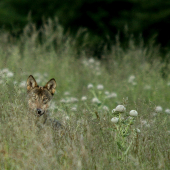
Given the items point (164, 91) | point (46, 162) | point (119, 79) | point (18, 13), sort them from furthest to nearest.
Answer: point (18, 13), point (119, 79), point (164, 91), point (46, 162)

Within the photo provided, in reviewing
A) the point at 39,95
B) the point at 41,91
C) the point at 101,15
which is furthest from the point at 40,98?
the point at 101,15

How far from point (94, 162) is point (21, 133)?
0.82 m

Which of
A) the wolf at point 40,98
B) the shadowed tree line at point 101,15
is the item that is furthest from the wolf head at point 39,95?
the shadowed tree line at point 101,15

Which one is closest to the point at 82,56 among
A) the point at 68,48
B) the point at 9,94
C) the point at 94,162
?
the point at 68,48

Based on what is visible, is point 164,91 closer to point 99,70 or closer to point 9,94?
point 99,70

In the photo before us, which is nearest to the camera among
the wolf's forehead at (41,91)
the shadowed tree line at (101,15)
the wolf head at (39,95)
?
the wolf head at (39,95)

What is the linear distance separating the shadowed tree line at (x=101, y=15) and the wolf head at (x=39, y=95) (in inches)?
422

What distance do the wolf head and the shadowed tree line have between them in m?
10.7

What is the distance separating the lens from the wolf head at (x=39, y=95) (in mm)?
4809

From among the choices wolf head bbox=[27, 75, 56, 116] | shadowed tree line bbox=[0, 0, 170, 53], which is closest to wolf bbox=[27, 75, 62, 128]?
wolf head bbox=[27, 75, 56, 116]

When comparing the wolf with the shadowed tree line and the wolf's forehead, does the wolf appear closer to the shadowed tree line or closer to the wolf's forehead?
the wolf's forehead

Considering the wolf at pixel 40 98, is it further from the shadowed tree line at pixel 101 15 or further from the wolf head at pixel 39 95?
the shadowed tree line at pixel 101 15

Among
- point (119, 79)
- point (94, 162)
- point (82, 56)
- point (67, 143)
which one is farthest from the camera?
point (82, 56)

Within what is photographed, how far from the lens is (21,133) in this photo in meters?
3.35
